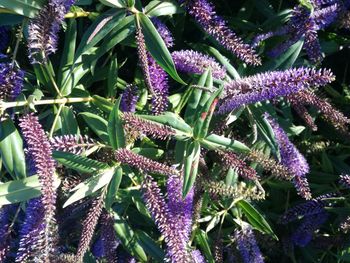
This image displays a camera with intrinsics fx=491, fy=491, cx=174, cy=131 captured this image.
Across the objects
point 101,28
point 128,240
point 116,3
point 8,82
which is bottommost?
point 128,240

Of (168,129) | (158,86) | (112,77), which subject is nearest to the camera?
(168,129)

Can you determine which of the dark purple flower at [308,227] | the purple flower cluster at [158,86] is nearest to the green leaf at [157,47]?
the purple flower cluster at [158,86]

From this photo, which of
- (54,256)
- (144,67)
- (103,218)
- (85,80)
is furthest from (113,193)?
(85,80)

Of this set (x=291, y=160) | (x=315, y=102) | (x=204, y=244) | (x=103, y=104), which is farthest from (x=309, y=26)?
(x=204, y=244)

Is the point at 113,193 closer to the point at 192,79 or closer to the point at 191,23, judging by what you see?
the point at 192,79

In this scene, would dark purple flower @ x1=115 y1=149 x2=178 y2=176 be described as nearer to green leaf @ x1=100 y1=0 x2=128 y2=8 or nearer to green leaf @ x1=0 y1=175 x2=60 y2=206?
green leaf @ x1=0 y1=175 x2=60 y2=206

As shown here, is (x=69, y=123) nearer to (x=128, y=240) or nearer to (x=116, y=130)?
(x=116, y=130)

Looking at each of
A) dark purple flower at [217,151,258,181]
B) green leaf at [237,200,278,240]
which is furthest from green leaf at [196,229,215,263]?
dark purple flower at [217,151,258,181]
